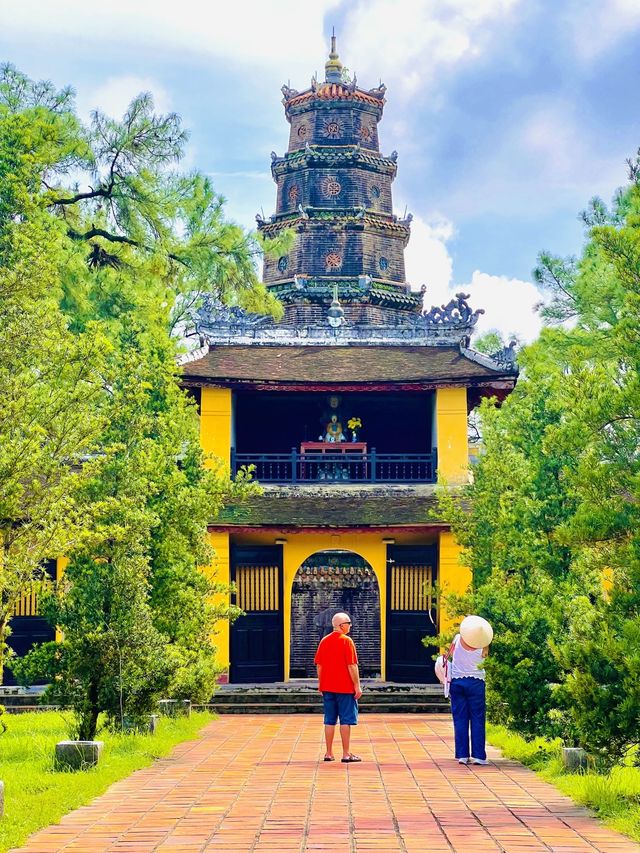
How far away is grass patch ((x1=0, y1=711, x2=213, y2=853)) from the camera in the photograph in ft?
28.0

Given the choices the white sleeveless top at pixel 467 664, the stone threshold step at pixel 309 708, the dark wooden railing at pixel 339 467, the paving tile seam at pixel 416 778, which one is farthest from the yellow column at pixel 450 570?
the white sleeveless top at pixel 467 664

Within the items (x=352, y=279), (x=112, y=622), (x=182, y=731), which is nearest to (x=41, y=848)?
(x=112, y=622)

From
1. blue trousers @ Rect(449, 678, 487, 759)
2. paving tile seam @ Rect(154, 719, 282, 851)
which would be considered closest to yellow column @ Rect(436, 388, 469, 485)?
paving tile seam @ Rect(154, 719, 282, 851)

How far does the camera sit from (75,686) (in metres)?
13.2

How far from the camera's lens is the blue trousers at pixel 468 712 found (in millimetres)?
11891

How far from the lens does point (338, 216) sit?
33062 mm

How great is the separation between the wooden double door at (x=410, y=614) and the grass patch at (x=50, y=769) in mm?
7459

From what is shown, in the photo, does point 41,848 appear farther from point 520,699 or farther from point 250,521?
point 250,521

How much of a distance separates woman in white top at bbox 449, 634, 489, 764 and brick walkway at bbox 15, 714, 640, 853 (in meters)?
0.26

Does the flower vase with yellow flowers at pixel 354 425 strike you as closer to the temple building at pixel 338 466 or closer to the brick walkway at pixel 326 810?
the temple building at pixel 338 466

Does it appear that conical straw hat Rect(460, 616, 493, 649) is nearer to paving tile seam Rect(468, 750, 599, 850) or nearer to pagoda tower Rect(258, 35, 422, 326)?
paving tile seam Rect(468, 750, 599, 850)

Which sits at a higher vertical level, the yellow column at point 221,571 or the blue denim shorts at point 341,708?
the yellow column at point 221,571

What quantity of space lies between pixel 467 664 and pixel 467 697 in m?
0.32

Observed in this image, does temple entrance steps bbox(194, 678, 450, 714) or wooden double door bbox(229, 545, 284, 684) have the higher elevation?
wooden double door bbox(229, 545, 284, 684)
